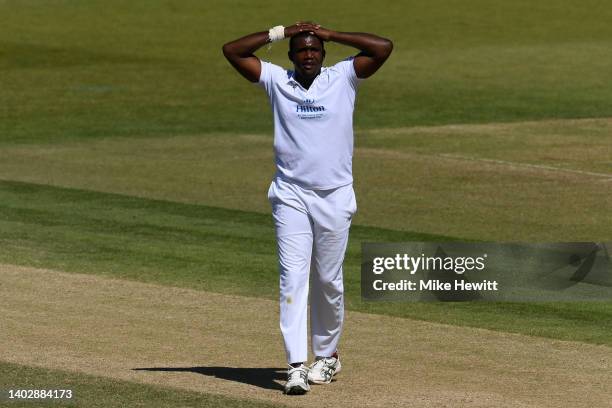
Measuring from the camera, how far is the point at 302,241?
11.5m

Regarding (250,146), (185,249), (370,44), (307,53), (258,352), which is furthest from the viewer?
(250,146)

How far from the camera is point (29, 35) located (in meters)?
48.8

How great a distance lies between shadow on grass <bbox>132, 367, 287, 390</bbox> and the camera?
1170 centimetres

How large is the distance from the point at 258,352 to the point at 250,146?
55.2ft

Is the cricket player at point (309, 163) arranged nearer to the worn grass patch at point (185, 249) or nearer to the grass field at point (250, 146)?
the grass field at point (250, 146)

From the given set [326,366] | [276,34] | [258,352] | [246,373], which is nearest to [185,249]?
[258,352]

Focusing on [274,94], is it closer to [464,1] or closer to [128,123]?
[128,123]

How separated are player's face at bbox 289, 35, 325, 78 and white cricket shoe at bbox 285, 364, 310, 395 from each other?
2107 mm

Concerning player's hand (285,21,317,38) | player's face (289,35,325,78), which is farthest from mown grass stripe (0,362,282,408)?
player's hand (285,21,317,38)

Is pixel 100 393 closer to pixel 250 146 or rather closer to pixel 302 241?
pixel 302 241

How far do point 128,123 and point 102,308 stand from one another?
19194 millimetres

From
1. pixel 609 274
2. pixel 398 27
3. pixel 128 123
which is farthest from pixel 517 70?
pixel 609 274

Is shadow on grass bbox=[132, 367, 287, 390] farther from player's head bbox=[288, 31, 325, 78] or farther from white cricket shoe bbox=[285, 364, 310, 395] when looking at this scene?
player's head bbox=[288, 31, 325, 78]

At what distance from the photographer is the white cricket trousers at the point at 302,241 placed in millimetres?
11438
